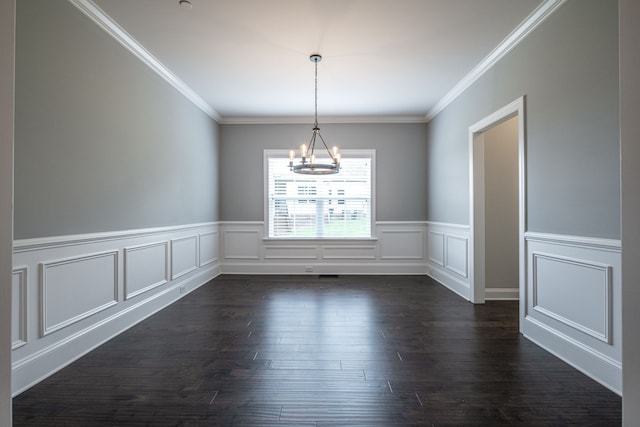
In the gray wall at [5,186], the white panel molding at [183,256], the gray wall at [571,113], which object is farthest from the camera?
the white panel molding at [183,256]

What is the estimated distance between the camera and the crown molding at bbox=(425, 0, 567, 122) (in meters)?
2.66

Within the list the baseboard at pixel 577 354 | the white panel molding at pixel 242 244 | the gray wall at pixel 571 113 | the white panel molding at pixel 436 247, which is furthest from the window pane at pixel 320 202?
the baseboard at pixel 577 354

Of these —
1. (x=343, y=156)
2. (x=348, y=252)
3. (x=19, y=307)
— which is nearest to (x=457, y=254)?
(x=348, y=252)

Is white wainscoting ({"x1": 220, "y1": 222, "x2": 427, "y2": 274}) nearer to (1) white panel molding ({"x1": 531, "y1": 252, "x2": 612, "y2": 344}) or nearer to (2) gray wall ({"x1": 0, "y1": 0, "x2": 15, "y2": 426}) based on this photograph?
(1) white panel molding ({"x1": 531, "y1": 252, "x2": 612, "y2": 344})

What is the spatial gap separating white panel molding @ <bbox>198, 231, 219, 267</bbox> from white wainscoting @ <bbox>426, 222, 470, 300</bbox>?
12.4ft

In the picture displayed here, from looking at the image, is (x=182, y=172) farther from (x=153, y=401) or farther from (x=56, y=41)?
(x=153, y=401)

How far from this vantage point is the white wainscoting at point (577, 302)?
2133 mm

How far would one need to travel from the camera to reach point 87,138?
2.69m

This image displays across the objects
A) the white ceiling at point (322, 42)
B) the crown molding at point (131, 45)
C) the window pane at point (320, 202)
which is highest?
the white ceiling at point (322, 42)

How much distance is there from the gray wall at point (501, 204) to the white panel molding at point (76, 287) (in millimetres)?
4332

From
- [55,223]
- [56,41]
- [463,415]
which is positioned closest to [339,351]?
[463,415]
